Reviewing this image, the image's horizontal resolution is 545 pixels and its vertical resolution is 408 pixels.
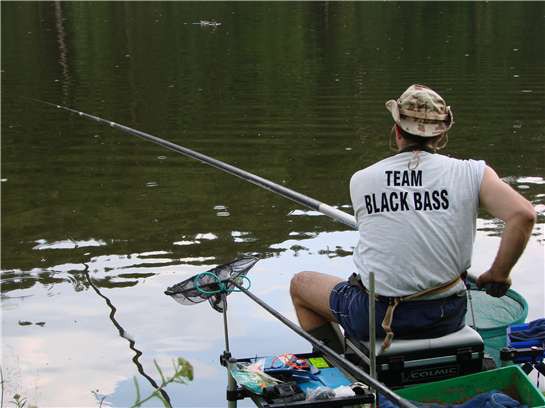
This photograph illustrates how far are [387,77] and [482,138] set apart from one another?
5.05 m

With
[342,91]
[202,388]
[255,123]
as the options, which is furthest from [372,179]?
[342,91]

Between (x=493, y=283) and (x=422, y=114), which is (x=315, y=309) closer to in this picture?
(x=493, y=283)

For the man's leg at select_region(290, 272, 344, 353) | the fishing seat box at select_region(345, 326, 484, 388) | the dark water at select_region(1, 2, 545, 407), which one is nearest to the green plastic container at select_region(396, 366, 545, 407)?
the fishing seat box at select_region(345, 326, 484, 388)

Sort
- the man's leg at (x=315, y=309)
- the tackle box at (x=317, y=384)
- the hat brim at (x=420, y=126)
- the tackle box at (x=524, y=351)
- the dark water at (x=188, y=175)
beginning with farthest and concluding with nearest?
1. the dark water at (x=188, y=175)
2. the man's leg at (x=315, y=309)
3. the tackle box at (x=524, y=351)
4. the hat brim at (x=420, y=126)
5. the tackle box at (x=317, y=384)

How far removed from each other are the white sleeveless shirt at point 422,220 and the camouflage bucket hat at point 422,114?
8cm

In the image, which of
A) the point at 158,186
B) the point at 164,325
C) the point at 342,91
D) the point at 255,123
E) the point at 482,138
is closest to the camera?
the point at 164,325

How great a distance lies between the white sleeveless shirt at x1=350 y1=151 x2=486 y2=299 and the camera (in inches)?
114

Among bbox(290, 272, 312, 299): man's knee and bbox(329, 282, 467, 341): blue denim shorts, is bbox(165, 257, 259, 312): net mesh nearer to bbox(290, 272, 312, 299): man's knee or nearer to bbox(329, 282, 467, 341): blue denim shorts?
bbox(290, 272, 312, 299): man's knee

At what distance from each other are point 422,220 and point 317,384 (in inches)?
24.2

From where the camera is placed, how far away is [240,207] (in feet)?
22.0

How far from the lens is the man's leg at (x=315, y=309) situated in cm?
331

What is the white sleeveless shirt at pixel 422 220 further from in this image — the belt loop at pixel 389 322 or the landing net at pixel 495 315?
the landing net at pixel 495 315

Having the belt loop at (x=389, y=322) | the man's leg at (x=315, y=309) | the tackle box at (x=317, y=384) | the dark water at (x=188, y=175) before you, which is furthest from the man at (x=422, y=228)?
the dark water at (x=188, y=175)

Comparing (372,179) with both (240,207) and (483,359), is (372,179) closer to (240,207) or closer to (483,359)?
(483,359)
